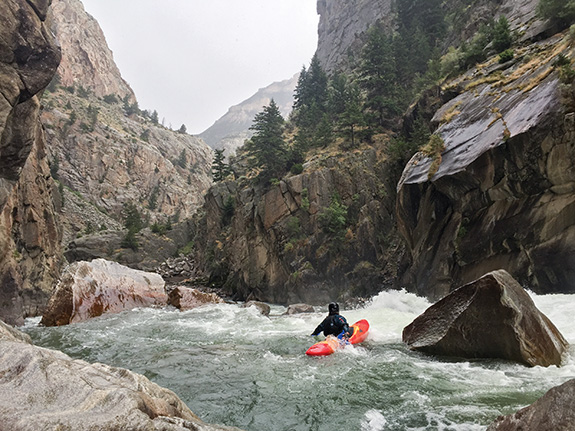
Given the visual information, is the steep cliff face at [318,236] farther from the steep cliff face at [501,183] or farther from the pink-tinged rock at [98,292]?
the pink-tinged rock at [98,292]

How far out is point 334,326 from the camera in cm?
1062

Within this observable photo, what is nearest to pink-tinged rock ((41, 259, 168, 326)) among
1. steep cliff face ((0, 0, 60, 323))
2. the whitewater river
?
steep cliff face ((0, 0, 60, 323))

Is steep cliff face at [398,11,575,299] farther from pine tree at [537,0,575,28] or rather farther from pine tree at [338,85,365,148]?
pine tree at [338,85,365,148]

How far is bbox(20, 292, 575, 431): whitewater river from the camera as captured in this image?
5.43 metres

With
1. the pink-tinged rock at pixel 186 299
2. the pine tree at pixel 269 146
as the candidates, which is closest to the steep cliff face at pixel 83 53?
the pine tree at pixel 269 146

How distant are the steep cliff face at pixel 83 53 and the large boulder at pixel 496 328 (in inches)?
4545

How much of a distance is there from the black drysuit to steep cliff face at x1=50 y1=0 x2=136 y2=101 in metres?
112

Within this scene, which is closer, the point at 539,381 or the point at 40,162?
the point at 539,381

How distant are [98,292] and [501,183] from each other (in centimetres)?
1973

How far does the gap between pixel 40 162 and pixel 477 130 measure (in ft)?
87.2

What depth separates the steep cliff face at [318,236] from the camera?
2630cm

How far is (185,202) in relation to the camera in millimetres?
92562

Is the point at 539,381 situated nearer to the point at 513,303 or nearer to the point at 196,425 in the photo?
the point at 513,303

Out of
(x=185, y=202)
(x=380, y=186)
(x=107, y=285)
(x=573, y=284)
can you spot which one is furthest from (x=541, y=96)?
(x=185, y=202)
